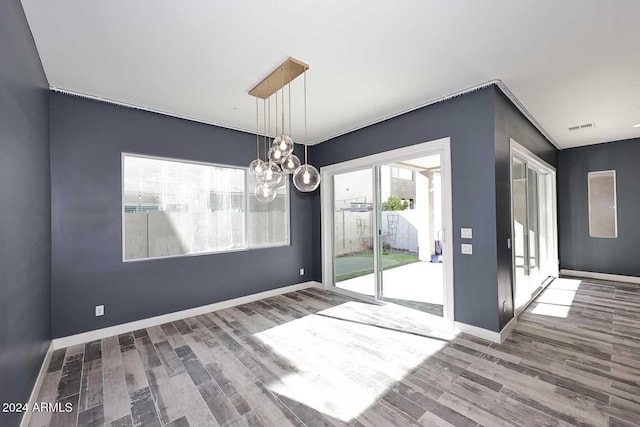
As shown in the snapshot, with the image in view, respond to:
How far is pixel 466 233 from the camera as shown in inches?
123

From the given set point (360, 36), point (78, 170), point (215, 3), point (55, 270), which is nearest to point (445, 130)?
point (360, 36)

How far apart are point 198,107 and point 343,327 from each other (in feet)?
11.3

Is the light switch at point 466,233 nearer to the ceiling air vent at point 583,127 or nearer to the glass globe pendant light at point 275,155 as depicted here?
the glass globe pendant light at point 275,155

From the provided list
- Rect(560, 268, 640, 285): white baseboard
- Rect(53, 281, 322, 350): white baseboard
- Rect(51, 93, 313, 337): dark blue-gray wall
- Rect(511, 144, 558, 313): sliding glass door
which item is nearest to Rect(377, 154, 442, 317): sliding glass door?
Rect(511, 144, 558, 313): sliding glass door

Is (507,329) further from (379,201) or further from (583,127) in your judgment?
(583,127)

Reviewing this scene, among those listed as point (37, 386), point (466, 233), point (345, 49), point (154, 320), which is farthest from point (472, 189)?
point (37, 386)

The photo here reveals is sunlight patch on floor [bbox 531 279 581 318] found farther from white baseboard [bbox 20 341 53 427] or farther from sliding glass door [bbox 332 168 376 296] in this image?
white baseboard [bbox 20 341 53 427]

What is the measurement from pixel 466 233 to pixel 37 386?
169 inches

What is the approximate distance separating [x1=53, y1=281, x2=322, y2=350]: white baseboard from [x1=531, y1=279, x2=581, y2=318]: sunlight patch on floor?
3.99 metres

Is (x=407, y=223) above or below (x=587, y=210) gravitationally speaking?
below

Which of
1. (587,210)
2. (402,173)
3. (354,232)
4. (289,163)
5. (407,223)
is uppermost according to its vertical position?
(402,173)

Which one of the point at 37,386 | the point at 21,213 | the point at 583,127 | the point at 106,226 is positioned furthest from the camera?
the point at 583,127

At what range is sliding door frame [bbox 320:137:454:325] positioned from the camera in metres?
3.27

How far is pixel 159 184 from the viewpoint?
3633 millimetres
